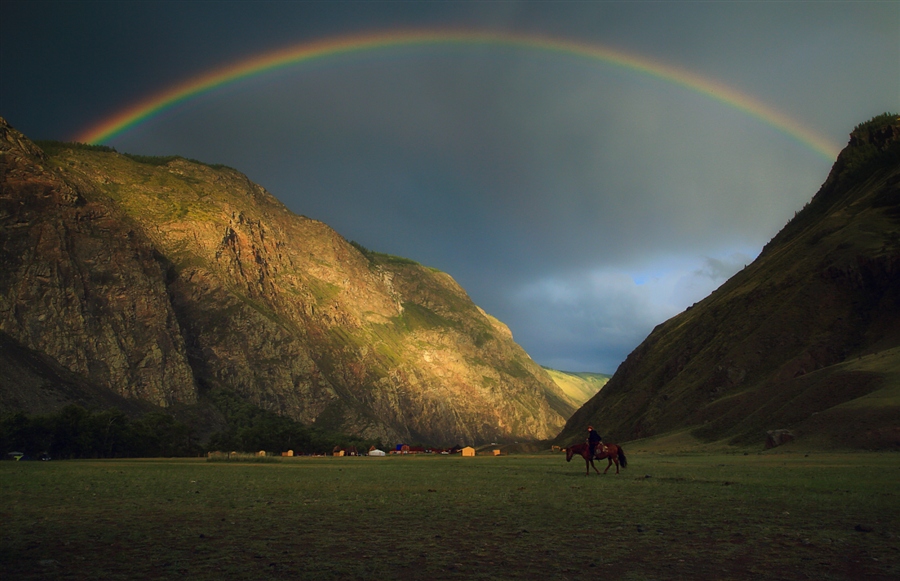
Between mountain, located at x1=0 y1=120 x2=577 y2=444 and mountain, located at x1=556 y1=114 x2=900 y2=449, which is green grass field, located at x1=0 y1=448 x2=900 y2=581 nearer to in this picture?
mountain, located at x1=556 y1=114 x2=900 y2=449

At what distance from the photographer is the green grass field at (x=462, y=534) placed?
8.82 meters

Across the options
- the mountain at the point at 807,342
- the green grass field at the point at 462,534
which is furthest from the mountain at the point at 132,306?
the green grass field at the point at 462,534

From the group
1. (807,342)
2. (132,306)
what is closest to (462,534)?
(807,342)

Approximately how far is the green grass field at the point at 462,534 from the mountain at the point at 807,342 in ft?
120

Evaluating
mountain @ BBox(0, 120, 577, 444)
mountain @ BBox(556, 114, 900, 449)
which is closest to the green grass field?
mountain @ BBox(556, 114, 900, 449)

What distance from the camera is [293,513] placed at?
14.8 meters

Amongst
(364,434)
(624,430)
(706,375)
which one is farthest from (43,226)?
(706,375)

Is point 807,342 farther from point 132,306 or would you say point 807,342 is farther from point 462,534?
point 132,306

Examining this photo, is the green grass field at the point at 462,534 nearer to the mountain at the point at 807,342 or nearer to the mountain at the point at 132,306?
the mountain at the point at 807,342

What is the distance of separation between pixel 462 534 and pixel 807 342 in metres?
81.6

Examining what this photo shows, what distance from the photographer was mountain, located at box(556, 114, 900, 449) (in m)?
56.5

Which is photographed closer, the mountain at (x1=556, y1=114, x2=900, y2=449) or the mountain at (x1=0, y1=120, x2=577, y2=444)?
the mountain at (x1=556, y1=114, x2=900, y2=449)

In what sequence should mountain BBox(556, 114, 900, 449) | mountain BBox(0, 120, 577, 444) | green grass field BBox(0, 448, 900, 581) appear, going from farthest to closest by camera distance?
mountain BBox(0, 120, 577, 444) → mountain BBox(556, 114, 900, 449) → green grass field BBox(0, 448, 900, 581)

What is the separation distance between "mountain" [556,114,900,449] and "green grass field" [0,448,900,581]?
120 feet
